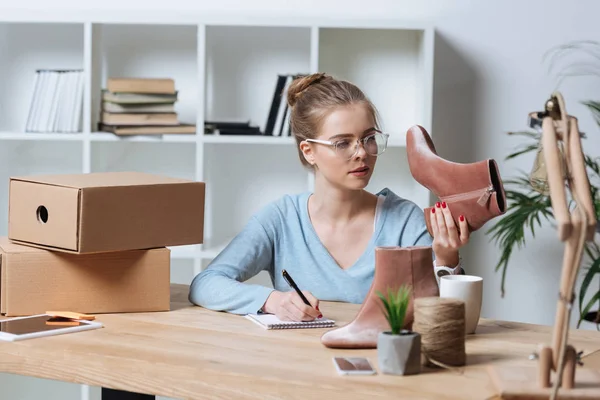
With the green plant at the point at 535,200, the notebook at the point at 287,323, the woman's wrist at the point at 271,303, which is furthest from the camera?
the green plant at the point at 535,200

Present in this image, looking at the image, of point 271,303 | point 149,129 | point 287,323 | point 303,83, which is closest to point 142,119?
point 149,129

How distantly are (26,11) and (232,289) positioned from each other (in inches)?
73.6

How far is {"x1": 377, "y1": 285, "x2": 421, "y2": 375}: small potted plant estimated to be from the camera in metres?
1.42

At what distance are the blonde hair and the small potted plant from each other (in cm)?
89

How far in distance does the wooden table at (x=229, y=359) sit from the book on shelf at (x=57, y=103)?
1.70m

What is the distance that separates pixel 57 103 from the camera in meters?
3.43

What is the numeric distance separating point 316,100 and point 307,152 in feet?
0.48

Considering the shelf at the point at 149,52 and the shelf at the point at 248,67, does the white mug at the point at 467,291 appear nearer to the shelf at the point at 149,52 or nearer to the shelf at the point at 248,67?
the shelf at the point at 248,67

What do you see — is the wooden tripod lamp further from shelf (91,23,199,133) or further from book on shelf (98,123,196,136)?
shelf (91,23,199,133)

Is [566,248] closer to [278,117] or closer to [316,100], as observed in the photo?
[316,100]

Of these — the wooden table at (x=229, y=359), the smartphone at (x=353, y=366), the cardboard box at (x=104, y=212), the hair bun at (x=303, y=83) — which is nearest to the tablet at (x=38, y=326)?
the wooden table at (x=229, y=359)

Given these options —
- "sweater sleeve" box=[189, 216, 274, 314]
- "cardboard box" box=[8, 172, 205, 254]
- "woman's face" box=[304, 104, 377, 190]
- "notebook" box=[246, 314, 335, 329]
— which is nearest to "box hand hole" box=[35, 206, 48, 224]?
"cardboard box" box=[8, 172, 205, 254]

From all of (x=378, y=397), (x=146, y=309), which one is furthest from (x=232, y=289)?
(x=378, y=397)

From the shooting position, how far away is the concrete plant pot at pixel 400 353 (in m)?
1.42
